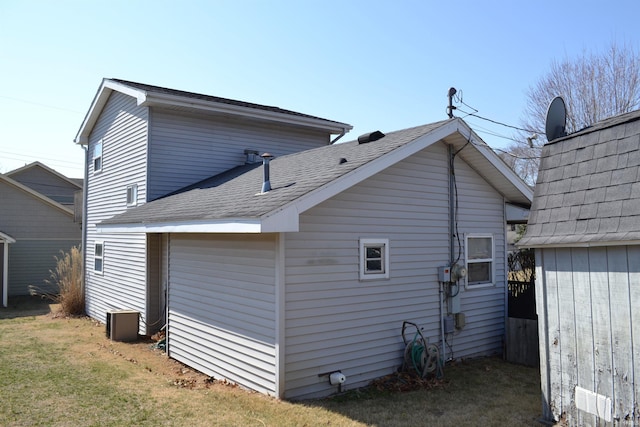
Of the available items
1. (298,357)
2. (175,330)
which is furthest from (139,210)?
(298,357)

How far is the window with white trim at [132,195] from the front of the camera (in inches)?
448

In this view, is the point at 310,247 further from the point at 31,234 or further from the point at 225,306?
the point at 31,234

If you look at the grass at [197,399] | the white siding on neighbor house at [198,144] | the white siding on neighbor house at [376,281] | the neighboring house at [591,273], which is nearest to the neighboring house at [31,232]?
the white siding on neighbor house at [198,144]

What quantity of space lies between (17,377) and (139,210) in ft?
12.7

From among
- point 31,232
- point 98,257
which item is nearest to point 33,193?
point 31,232

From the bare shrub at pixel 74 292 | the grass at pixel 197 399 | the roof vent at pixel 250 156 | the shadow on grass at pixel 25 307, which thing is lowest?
the grass at pixel 197 399

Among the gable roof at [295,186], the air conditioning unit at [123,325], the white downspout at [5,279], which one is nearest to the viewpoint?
the gable roof at [295,186]

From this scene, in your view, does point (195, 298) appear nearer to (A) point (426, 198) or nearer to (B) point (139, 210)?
(B) point (139, 210)

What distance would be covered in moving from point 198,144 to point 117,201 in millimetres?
2812

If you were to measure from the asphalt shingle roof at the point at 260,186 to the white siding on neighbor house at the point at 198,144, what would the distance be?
932 mm

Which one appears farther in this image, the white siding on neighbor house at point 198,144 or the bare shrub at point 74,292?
the bare shrub at point 74,292

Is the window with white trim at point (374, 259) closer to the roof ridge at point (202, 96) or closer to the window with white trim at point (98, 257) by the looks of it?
the roof ridge at point (202, 96)

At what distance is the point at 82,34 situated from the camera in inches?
388

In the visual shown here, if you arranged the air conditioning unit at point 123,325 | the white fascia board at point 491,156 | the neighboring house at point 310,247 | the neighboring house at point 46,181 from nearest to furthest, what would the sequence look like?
the neighboring house at point 310,247 < the white fascia board at point 491,156 < the air conditioning unit at point 123,325 < the neighboring house at point 46,181
